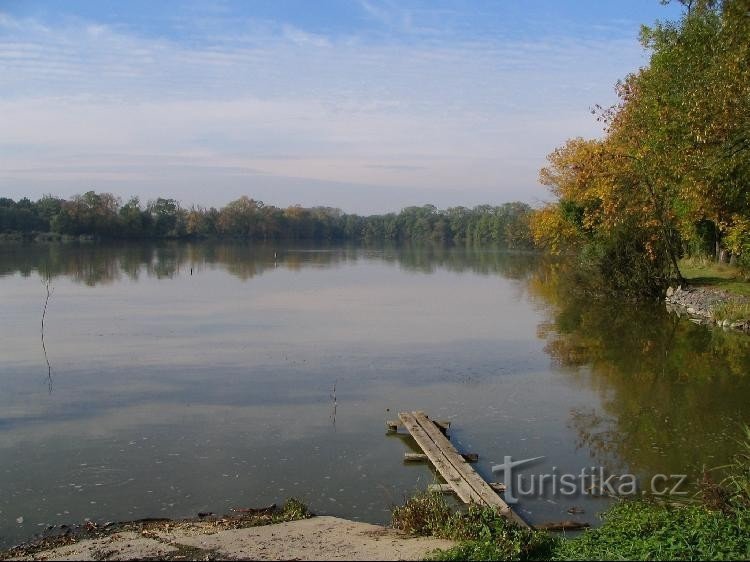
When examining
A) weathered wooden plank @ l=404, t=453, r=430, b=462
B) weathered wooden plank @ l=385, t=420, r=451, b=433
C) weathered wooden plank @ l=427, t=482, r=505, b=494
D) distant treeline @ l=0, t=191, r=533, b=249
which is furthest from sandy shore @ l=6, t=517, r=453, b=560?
distant treeline @ l=0, t=191, r=533, b=249

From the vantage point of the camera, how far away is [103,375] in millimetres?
14156

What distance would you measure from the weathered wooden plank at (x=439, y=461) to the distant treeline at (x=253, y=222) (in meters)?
50.2

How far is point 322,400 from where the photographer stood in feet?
40.6

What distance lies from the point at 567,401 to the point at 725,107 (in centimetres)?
630

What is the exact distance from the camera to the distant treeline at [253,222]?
89562 mm

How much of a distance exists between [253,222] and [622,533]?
117186 millimetres

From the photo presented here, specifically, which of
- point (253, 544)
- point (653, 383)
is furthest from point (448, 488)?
point (653, 383)

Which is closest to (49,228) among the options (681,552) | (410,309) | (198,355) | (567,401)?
(410,309)

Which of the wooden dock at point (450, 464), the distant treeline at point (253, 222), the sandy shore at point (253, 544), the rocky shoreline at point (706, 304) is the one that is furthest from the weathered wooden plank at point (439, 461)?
the distant treeline at point (253, 222)

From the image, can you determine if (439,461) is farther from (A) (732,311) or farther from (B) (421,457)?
(A) (732,311)

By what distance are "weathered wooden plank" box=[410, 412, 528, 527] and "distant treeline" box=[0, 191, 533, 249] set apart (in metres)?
50.3

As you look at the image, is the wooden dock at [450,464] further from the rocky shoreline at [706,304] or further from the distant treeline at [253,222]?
the distant treeline at [253,222]

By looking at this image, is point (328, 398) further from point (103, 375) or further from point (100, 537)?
point (100, 537)

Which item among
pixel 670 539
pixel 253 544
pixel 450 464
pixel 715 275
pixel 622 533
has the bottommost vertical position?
pixel 450 464
